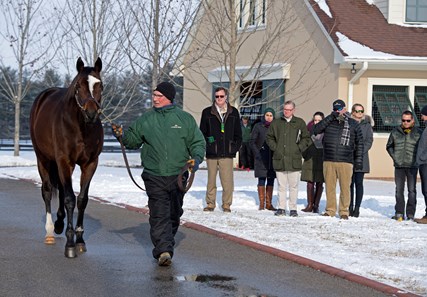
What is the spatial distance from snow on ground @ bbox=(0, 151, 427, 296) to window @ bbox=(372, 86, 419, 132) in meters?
5.68

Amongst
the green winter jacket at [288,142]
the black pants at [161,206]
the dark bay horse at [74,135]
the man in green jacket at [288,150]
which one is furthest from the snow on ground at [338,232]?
the dark bay horse at [74,135]

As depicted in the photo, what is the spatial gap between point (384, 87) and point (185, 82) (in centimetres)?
928

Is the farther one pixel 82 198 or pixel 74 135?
pixel 82 198

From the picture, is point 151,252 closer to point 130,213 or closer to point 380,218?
point 130,213

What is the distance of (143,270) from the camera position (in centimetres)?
898

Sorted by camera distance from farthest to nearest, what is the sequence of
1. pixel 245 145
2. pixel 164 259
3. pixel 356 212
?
pixel 245 145
pixel 356 212
pixel 164 259

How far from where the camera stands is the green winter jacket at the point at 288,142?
46.6ft

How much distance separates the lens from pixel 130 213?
14.4m

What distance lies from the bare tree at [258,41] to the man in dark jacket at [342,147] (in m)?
10.2

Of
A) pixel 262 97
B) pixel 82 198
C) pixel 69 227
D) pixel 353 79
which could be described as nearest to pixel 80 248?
pixel 69 227

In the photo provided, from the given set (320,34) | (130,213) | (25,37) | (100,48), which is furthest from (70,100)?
(25,37)

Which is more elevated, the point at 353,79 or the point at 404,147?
the point at 353,79

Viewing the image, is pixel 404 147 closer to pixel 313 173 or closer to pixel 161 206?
pixel 313 173

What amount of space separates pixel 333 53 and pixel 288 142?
10563 millimetres
